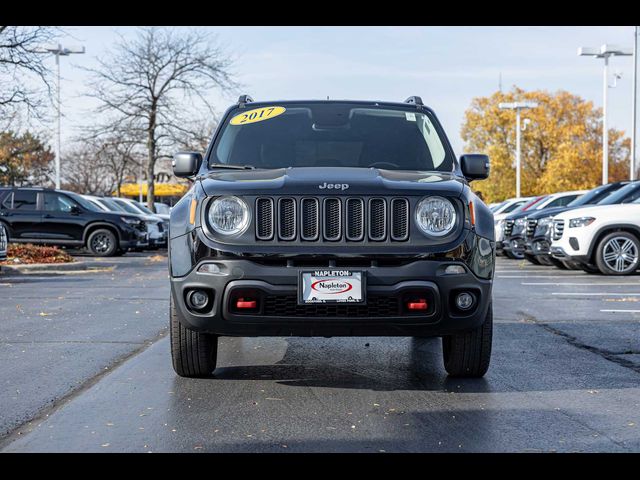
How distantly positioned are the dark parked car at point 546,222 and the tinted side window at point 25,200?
1316cm

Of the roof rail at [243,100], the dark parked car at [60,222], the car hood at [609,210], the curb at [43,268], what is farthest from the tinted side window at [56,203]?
the roof rail at [243,100]

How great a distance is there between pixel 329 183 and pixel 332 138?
1437 mm

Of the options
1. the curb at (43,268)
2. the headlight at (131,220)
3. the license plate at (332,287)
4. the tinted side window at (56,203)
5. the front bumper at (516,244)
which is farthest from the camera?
the headlight at (131,220)

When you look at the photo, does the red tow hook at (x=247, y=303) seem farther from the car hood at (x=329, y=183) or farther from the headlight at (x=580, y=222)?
the headlight at (x=580, y=222)

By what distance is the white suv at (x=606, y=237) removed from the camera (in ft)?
53.4

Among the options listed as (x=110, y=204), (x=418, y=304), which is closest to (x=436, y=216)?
(x=418, y=304)

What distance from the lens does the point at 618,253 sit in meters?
16.5

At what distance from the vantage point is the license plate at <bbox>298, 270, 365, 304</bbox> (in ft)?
17.9

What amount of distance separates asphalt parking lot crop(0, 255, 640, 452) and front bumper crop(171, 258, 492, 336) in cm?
44

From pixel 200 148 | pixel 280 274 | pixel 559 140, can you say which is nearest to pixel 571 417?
pixel 280 274

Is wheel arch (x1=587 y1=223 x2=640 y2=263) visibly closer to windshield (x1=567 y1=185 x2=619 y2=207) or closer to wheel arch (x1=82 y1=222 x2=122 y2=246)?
windshield (x1=567 y1=185 x2=619 y2=207)

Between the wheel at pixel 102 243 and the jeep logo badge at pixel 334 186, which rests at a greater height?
the jeep logo badge at pixel 334 186

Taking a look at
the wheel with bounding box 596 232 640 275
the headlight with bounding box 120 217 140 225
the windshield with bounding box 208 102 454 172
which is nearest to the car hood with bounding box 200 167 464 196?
the windshield with bounding box 208 102 454 172

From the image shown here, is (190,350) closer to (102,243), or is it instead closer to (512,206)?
(102,243)
